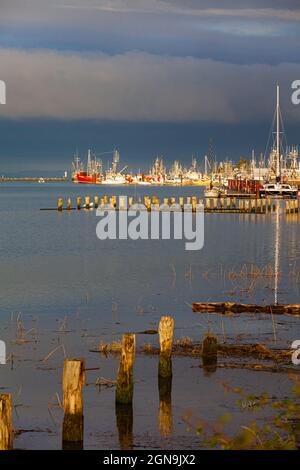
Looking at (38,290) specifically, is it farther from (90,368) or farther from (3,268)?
(90,368)

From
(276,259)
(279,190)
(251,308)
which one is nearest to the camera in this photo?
(251,308)

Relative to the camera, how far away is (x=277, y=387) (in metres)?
21.6

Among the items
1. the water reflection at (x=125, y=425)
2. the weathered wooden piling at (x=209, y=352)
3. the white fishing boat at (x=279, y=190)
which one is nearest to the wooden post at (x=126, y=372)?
the water reflection at (x=125, y=425)

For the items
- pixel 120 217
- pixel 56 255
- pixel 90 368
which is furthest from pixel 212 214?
pixel 90 368

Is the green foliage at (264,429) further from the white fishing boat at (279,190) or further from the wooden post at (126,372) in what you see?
the white fishing boat at (279,190)

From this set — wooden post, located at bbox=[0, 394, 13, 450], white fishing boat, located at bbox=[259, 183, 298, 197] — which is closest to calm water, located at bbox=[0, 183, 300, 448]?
wooden post, located at bbox=[0, 394, 13, 450]

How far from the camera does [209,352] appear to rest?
78.9ft

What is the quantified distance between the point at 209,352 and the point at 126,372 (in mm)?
4834

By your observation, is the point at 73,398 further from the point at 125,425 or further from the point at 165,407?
the point at 165,407

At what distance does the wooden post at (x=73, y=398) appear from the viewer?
55.1ft

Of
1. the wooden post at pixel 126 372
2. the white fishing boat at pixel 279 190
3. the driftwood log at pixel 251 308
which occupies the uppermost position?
the white fishing boat at pixel 279 190

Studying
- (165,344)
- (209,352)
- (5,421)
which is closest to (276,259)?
(209,352)

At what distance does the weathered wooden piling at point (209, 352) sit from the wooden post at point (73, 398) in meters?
6.59

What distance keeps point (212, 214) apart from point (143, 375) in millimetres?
84964
